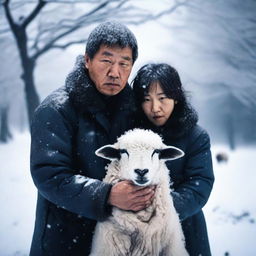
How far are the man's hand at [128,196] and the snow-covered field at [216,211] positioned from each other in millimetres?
3494

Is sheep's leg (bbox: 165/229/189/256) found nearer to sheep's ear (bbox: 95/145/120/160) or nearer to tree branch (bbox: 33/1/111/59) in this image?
sheep's ear (bbox: 95/145/120/160)

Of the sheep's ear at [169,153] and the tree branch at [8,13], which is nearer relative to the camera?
the sheep's ear at [169,153]

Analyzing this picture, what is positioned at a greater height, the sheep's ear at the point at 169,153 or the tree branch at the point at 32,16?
the tree branch at the point at 32,16

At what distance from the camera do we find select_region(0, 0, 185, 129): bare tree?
27.3 feet

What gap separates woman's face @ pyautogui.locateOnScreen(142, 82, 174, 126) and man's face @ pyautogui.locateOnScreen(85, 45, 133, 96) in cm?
38

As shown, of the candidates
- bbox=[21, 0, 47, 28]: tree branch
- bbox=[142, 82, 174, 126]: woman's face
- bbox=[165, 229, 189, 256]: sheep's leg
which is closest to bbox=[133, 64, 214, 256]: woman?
bbox=[142, 82, 174, 126]: woman's face

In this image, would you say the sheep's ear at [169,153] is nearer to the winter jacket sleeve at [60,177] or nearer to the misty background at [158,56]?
the winter jacket sleeve at [60,177]

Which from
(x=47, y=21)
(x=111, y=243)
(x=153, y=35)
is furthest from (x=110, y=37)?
(x=153, y=35)

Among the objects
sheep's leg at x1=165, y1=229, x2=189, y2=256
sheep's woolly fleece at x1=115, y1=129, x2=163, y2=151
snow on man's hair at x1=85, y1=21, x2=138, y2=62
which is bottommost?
sheep's leg at x1=165, y1=229, x2=189, y2=256

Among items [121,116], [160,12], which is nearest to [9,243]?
[121,116]

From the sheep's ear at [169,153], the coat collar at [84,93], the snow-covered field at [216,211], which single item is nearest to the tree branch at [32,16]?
the snow-covered field at [216,211]

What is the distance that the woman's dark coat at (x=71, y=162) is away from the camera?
6.46ft

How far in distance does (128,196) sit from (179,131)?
0.83 meters

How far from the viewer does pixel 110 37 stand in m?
2.21
